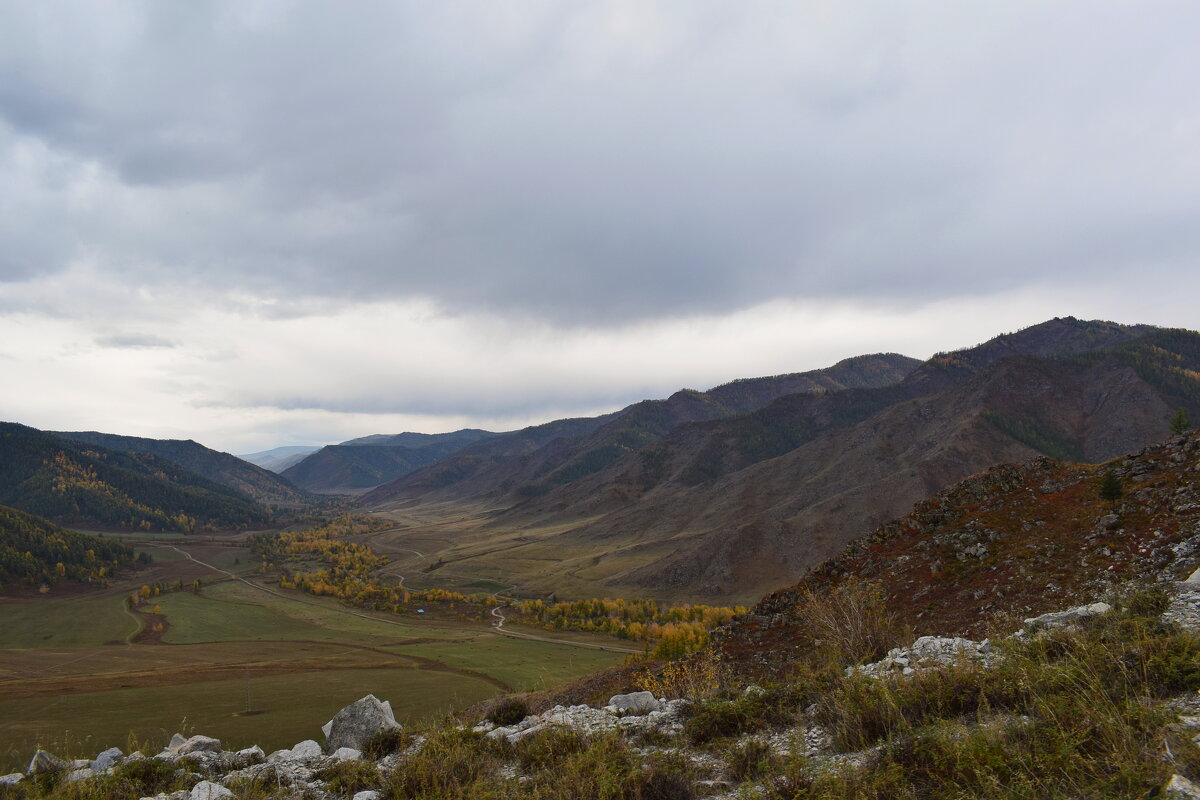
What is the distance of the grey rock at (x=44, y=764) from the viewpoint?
49.0ft

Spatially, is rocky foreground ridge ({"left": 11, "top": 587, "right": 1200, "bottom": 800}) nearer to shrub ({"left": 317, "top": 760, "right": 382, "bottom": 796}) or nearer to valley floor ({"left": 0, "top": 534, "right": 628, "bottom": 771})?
shrub ({"left": 317, "top": 760, "right": 382, "bottom": 796})

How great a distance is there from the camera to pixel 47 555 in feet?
515

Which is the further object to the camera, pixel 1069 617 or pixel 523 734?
pixel 523 734

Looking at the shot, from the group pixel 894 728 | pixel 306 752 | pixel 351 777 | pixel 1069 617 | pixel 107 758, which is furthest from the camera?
pixel 107 758

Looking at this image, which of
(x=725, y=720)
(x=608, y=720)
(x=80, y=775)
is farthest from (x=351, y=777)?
(x=80, y=775)

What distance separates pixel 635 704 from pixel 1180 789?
1229 centimetres

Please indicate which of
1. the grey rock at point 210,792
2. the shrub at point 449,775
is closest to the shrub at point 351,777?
the shrub at point 449,775

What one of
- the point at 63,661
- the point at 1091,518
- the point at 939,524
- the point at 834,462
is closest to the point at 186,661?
the point at 63,661

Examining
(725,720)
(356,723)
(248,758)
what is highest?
(725,720)

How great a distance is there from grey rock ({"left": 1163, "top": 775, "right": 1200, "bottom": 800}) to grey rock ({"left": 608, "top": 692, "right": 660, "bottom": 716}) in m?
10.9

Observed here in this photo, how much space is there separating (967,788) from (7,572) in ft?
699

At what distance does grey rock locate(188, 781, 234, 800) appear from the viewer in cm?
1093

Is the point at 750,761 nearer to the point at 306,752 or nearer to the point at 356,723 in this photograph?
the point at 306,752

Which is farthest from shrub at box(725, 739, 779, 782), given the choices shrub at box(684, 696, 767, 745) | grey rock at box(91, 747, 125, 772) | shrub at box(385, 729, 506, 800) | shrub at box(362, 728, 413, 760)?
grey rock at box(91, 747, 125, 772)
